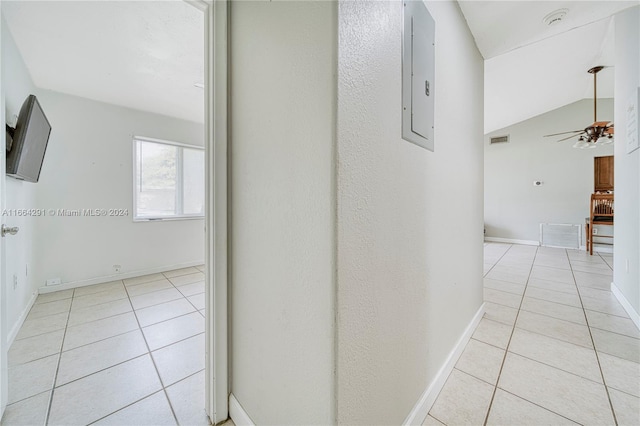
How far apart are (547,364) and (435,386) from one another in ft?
2.96

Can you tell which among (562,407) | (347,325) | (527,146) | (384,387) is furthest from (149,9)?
(527,146)

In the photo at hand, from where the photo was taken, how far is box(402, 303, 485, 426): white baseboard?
3.67 feet

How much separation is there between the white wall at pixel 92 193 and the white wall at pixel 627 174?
544 cm

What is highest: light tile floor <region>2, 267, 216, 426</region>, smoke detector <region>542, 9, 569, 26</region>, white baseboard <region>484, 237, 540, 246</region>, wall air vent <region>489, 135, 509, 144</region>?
wall air vent <region>489, 135, 509, 144</region>

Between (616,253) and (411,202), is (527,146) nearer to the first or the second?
(616,253)

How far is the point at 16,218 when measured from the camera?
86.9 inches

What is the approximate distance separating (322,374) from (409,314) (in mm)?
514

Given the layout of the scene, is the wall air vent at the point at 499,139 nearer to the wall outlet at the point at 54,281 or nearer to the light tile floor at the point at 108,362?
the light tile floor at the point at 108,362

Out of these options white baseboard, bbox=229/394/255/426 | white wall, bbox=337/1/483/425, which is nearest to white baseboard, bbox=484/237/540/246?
white wall, bbox=337/1/483/425

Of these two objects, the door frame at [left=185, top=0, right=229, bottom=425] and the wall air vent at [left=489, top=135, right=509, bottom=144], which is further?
the wall air vent at [left=489, top=135, right=509, bottom=144]

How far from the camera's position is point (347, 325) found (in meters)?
0.72

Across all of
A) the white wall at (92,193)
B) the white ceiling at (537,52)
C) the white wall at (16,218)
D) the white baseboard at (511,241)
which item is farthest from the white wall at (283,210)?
the white baseboard at (511,241)

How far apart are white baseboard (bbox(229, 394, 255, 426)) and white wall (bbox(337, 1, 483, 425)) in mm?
608

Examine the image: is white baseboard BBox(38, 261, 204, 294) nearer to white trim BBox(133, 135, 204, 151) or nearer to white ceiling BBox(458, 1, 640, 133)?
white trim BBox(133, 135, 204, 151)
